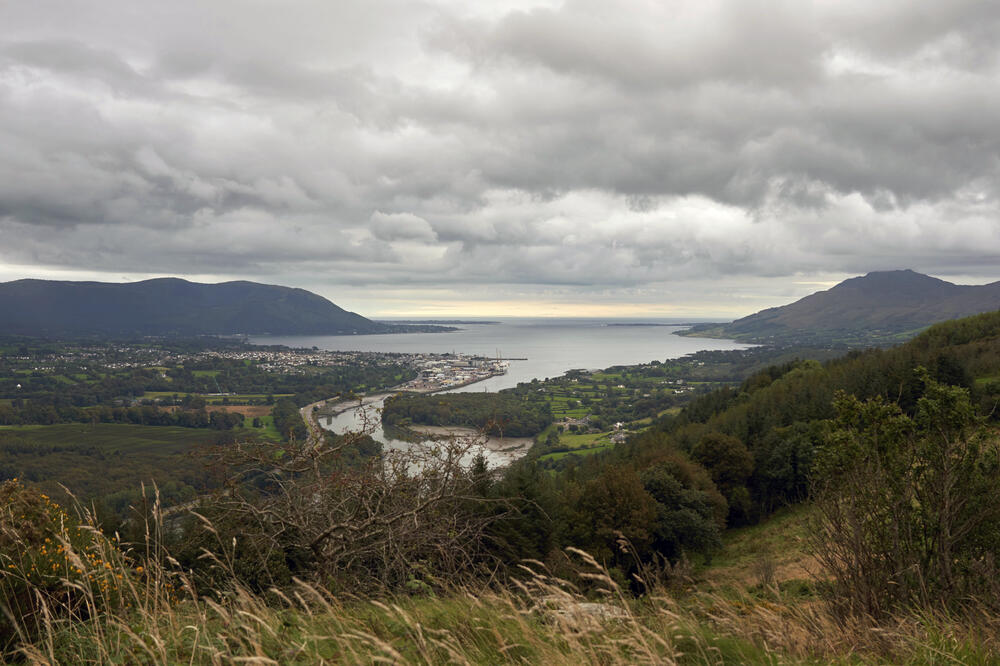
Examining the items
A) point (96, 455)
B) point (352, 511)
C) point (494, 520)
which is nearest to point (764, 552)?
point (494, 520)

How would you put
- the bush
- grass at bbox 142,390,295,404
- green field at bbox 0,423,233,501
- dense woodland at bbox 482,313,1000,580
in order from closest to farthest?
the bush < dense woodland at bbox 482,313,1000,580 < green field at bbox 0,423,233,501 < grass at bbox 142,390,295,404

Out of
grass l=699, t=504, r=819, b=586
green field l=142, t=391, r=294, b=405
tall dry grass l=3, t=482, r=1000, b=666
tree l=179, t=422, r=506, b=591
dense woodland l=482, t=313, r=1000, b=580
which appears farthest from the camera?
green field l=142, t=391, r=294, b=405

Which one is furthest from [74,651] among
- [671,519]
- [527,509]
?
[671,519]

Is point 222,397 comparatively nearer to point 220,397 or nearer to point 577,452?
point 220,397

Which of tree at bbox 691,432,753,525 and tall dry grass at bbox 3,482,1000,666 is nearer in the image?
tall dry grass at bbox 3,482,1000,666

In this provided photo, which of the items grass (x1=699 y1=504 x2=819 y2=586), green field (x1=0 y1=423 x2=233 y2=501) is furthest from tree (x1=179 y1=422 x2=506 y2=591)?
green field (x1=0 y1=423 x2=233 y2=501)

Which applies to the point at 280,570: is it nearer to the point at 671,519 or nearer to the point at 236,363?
the point at 671,519

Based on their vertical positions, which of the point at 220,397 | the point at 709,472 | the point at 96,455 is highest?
the point at 709,472

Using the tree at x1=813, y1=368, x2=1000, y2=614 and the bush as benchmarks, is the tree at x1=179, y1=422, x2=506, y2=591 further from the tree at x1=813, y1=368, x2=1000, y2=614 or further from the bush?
the tree at x1=813, y1=368, x2=1000, y2=614

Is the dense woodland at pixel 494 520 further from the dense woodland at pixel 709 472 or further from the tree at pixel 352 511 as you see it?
the dense woodland at pixel 709 472

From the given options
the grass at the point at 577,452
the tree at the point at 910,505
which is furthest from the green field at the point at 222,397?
the tree at the point at 910,505

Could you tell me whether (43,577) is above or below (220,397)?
above
